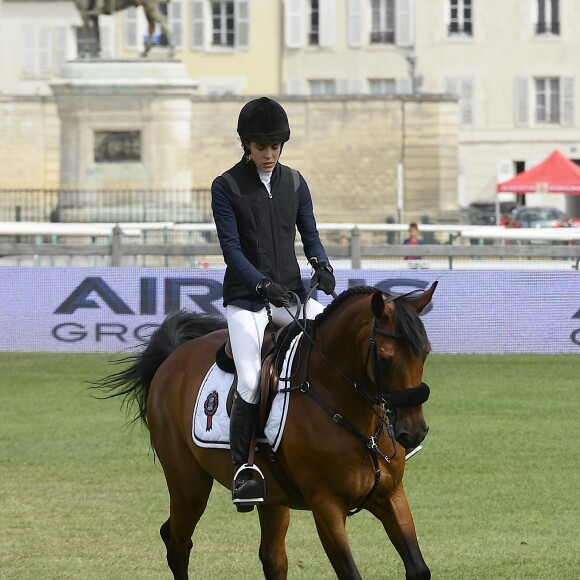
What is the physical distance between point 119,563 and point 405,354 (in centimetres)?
305

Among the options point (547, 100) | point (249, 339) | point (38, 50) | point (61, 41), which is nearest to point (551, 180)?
point (547, 100)

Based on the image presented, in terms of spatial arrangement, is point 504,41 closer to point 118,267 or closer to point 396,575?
point 118,267

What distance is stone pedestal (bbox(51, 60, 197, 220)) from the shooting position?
32469 mm

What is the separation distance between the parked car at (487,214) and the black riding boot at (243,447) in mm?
37511

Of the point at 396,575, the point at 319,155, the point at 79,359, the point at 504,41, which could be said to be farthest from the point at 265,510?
the point at 504,41

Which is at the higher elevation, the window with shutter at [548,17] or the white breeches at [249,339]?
the window with shutter at [548,17]

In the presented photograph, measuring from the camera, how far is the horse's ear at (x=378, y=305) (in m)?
7.25

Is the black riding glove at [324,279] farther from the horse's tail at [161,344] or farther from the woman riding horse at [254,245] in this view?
the horse's tail at [161,344]

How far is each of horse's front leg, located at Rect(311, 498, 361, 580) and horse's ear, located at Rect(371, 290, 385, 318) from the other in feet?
2.96

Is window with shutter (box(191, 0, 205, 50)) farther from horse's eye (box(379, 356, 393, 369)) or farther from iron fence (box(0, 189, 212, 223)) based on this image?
horse's eye (box(379, 356, 393, 369))

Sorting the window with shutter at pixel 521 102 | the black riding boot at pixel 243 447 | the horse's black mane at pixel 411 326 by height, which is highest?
the window with shutter at pixel 521 102

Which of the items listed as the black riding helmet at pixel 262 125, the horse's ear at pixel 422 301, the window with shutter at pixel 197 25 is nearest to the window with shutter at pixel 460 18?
the window with shutter at pixel 197 25

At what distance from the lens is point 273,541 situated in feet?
27.4

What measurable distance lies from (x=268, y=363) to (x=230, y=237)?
0.63 meters
